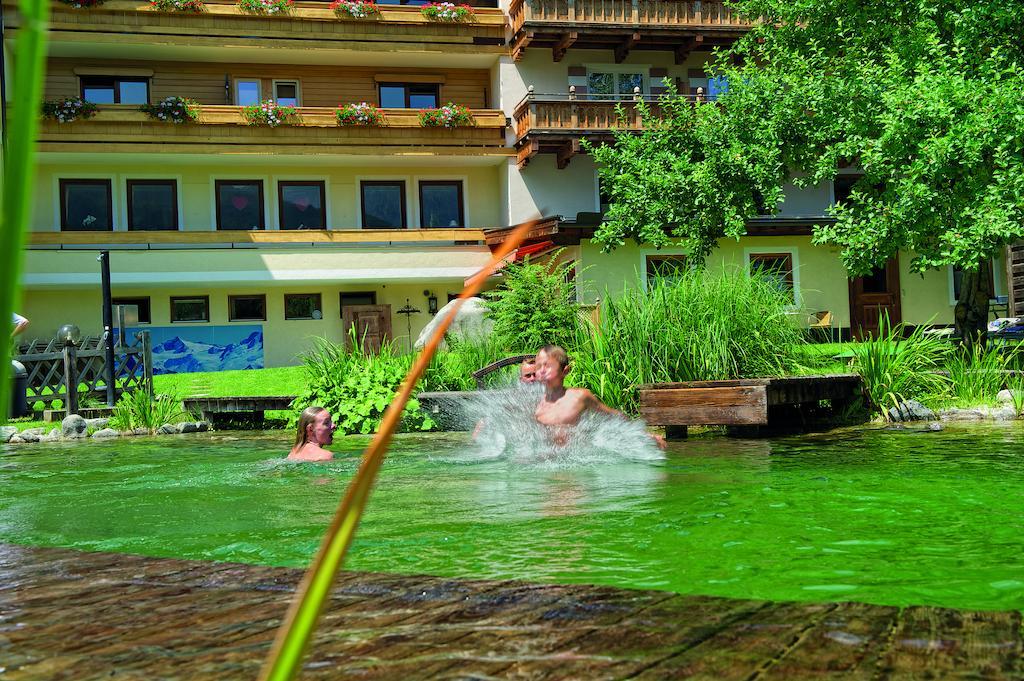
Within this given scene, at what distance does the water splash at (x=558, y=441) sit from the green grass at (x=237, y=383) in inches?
403

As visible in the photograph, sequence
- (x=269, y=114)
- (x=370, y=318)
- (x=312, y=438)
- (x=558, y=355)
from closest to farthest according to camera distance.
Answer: (x=312, y=438) → (x=558, y=355) → (x=269, y=114) → (x=370, y=318)

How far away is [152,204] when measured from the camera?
99.9 ft

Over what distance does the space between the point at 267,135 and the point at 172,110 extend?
2638 millimetres

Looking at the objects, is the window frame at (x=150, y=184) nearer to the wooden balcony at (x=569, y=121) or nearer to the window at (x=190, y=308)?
the window at (x=190, y=308)

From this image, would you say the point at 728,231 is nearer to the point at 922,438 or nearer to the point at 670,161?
the point at 670,161

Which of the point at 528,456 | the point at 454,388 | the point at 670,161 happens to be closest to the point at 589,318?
the point at 454,388

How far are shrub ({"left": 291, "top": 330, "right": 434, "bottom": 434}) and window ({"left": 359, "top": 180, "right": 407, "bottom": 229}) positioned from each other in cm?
1669

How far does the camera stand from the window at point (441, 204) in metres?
32.1

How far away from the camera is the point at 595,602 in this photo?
3162 mm

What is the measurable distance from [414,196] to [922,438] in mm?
23721

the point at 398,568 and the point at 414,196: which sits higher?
the point at 414,196

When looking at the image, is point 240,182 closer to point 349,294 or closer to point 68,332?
point 349,294

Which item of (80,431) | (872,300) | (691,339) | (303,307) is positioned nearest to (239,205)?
(303,307)

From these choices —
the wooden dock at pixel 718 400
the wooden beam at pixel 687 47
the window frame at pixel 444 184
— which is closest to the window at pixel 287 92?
the window frame at pixel 444 184
